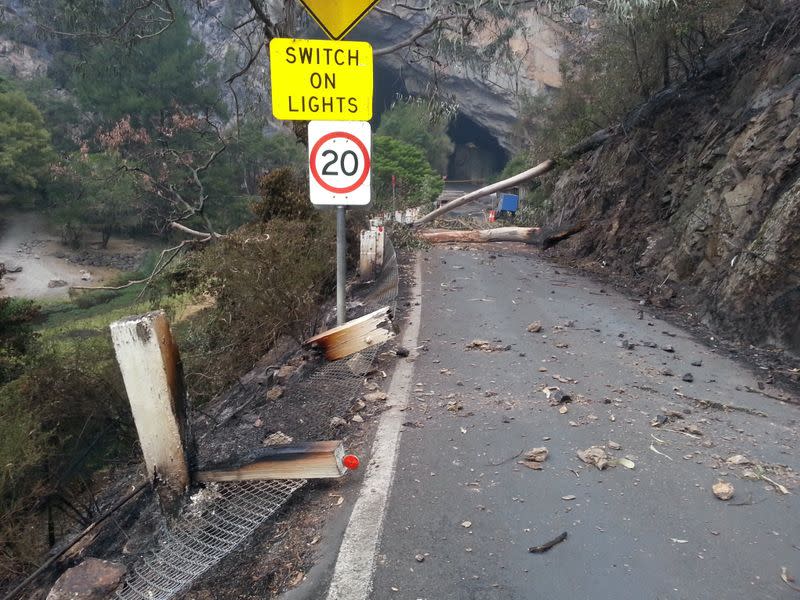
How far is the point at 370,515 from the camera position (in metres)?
3.28

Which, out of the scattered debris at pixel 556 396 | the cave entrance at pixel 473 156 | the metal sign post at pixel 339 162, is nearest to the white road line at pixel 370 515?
the scattered debris at pixel 556 396

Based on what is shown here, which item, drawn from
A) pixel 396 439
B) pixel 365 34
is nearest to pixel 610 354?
pixel 396 439

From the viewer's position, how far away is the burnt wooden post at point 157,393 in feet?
10.4

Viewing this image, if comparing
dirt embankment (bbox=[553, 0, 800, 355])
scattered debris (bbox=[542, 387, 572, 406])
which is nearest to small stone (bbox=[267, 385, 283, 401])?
scattered debris (bbox=[542, 387, 572, 406])

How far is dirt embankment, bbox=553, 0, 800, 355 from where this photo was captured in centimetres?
701

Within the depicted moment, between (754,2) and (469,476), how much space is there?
1087 cm

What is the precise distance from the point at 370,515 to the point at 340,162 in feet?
10.1

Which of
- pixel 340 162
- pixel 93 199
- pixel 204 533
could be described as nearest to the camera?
pixel 204 533

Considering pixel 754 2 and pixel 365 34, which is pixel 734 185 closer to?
pixel 754 2

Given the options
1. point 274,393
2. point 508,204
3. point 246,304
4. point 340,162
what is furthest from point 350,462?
point 508,204

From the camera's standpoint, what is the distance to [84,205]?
1560 inches

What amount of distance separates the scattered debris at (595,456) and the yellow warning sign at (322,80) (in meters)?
3.14

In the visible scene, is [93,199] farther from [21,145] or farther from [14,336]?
[14,336]

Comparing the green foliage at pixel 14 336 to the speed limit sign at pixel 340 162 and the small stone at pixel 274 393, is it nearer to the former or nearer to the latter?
the small stone at pixel 274 393
